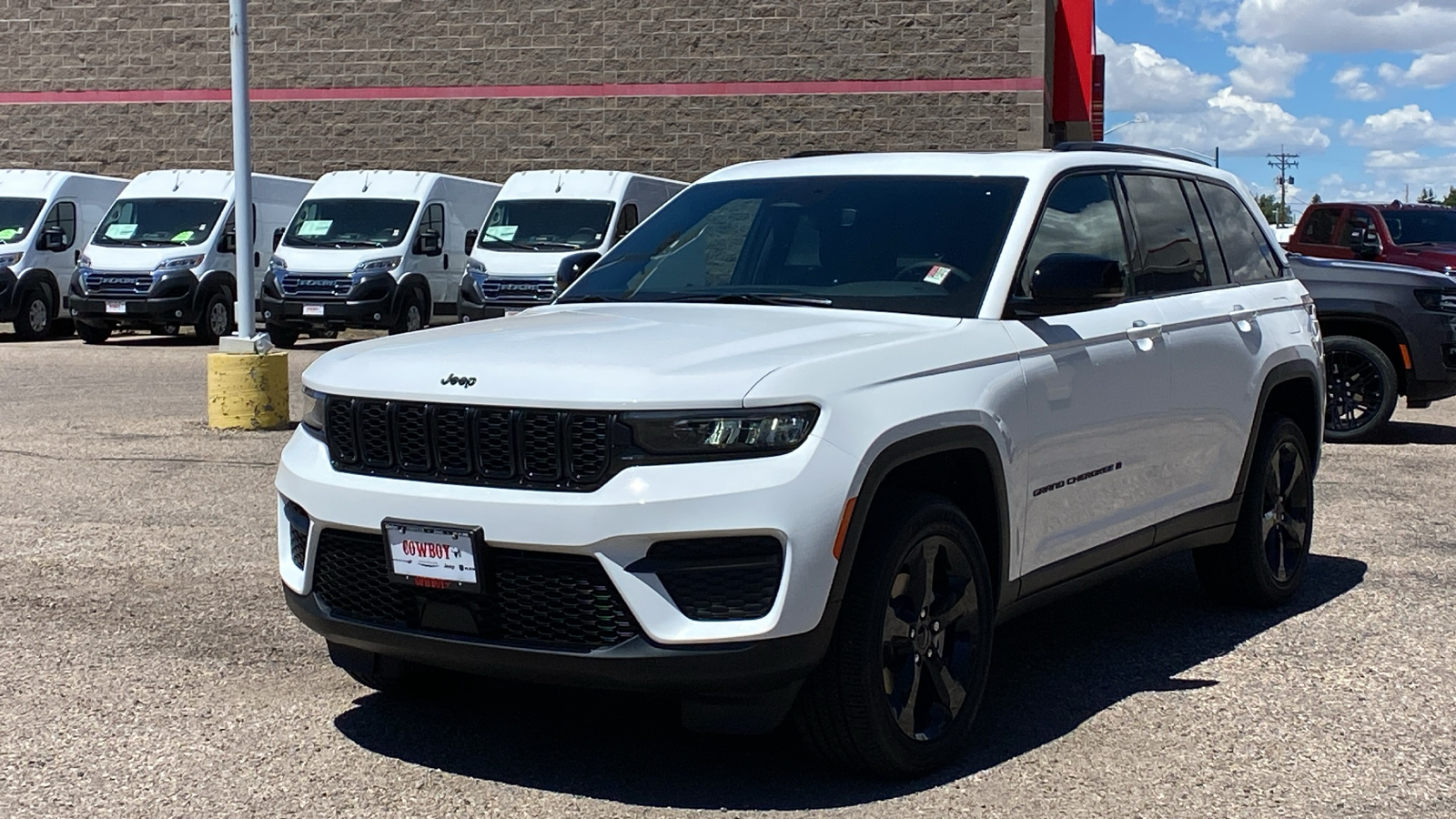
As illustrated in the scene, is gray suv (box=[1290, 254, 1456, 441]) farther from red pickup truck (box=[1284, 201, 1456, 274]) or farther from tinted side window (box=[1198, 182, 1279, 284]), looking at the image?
red pickup truck (box=[1284, 201, 1456, 274])

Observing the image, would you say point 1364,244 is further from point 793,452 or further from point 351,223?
point 793,452

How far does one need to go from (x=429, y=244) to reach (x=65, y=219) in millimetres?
5828

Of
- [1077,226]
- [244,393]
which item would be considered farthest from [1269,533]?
[244,393]

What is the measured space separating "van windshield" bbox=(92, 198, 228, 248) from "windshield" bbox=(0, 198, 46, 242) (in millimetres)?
1196

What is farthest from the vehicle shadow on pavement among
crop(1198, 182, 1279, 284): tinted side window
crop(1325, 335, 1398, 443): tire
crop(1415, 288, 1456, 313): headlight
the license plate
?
crop(1415, 288, 1456, 313): headlight

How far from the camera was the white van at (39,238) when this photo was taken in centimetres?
2414

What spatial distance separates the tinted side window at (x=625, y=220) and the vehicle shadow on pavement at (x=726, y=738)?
643 inches

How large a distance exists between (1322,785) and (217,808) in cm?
298

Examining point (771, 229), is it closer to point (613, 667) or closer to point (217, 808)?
point (613, 667)

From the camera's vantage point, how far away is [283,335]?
2353 cm

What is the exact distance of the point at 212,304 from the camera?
23656 millimetres

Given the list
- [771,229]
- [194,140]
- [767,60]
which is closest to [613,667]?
[771,229]

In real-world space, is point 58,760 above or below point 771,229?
below

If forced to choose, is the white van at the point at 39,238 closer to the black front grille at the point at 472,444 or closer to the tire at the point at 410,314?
the tire at the point at 410,314
